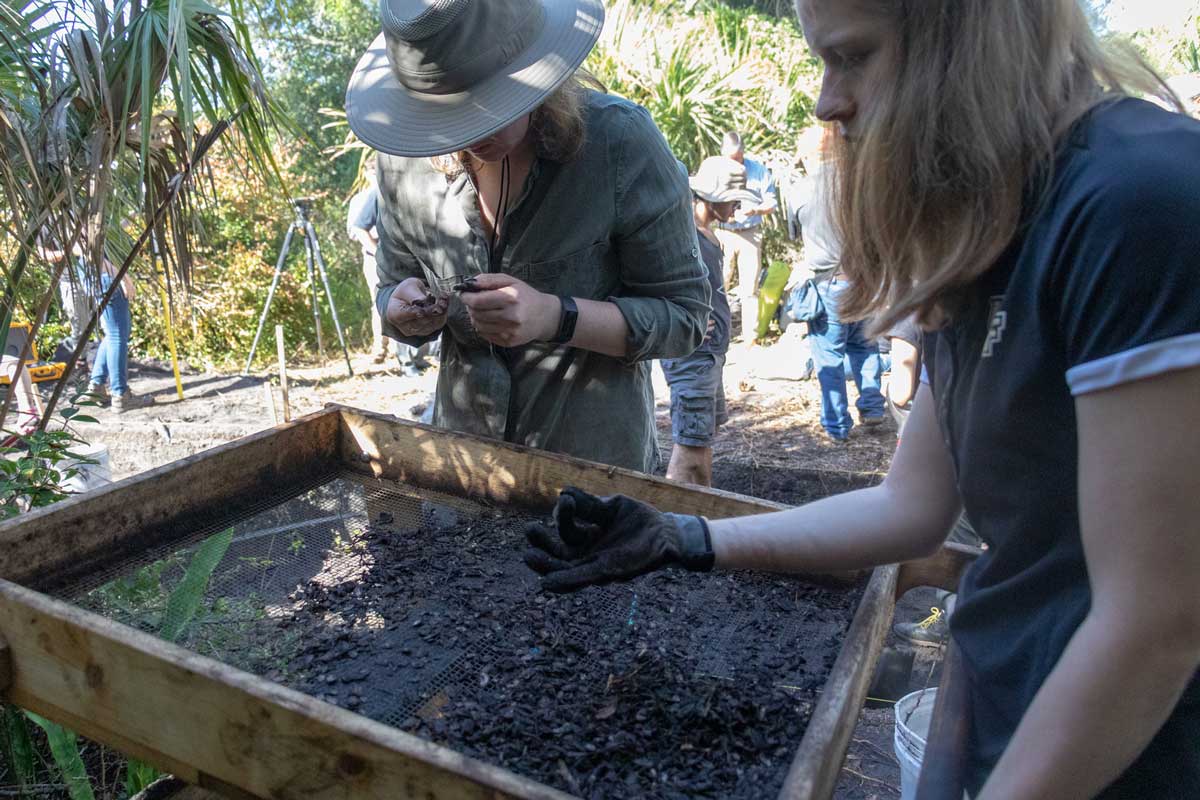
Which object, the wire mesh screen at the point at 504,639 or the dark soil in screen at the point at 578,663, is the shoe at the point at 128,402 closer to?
the wire mesh screen at the point at 504,639

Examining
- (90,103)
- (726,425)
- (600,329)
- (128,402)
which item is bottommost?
(726,425)

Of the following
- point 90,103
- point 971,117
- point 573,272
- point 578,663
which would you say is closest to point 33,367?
point 90,103

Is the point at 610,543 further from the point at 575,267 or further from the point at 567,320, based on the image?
the point at 575,267

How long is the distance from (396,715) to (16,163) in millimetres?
2059

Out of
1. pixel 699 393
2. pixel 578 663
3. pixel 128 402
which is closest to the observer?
pixel 578 663

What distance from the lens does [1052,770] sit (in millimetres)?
854

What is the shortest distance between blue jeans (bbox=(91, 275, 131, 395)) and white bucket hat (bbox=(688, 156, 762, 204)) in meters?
4.89

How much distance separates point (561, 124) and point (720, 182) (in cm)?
433

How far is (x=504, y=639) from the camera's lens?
1.62 meters

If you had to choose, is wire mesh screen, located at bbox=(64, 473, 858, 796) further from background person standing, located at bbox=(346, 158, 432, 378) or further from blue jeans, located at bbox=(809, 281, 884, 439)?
background person standing, located at bbox=(346, 158, 432, 378)

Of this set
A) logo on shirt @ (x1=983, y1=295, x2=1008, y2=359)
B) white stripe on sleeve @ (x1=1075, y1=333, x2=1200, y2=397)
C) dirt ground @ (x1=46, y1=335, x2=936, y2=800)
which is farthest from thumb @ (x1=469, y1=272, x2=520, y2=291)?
dirt ground @ (x1=46, y1=335, x2=936, y2=800)

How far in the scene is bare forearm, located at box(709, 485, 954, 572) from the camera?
4.25ft

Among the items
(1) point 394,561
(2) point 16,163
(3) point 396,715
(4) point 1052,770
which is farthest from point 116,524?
(4) point 1052,770

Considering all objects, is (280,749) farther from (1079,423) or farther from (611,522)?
(1079,423)
